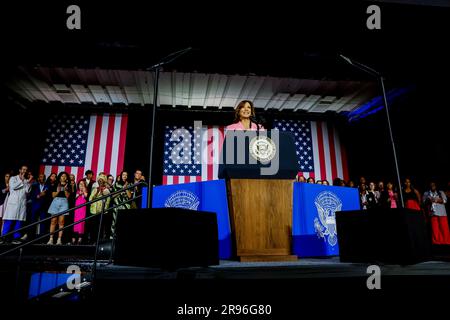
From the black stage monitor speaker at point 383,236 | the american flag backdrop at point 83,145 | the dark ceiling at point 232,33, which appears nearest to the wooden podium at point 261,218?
the black stage monitor speaker at point 383,236

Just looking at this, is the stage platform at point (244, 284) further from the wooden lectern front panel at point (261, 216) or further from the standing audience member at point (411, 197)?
the standing audience member at point (411, 197)

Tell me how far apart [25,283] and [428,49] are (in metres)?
6.24

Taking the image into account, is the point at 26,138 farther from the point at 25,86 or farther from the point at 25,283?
the point at 25,283

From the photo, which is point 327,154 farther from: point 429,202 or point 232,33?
Result: point 232,33

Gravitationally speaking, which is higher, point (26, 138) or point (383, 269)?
point (26, 138)

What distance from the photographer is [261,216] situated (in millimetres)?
2426

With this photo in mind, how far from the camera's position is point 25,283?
135 inches

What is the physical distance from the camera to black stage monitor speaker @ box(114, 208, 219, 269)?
1.70m

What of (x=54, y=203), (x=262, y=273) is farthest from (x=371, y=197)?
(x=54, y=203)

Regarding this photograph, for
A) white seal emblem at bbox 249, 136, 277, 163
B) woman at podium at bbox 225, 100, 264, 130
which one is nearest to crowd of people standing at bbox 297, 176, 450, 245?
woman at podium at bbox 225, 100, 264, 130
